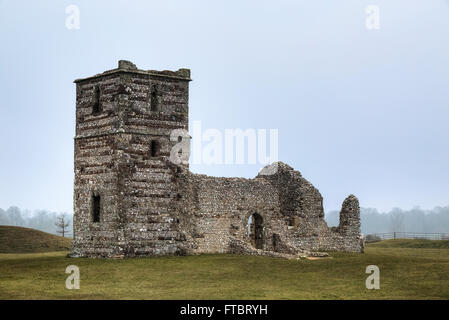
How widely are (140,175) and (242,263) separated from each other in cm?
689

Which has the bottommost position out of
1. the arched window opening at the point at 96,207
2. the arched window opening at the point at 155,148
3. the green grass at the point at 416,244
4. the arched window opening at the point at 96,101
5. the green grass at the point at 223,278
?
the green grass at the point at 416,244

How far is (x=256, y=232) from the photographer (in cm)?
4041

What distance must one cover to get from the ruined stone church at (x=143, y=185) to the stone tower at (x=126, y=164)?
49mm

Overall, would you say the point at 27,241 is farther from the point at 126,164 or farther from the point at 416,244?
the point at 416,244

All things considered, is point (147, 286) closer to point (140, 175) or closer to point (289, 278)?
point (289, 278)

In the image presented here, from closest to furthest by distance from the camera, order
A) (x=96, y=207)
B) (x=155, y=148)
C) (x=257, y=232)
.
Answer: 1. (x=96, y=207)
2. (x=155, y=148)
3. (x=257, y=232)

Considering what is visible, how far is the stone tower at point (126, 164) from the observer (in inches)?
1355

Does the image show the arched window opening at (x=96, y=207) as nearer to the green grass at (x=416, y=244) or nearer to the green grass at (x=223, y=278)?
the green grass at (x=223, y=278)

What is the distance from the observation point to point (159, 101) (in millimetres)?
35969

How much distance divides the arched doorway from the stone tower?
239 inches

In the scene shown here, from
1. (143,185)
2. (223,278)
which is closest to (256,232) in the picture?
(143,185)

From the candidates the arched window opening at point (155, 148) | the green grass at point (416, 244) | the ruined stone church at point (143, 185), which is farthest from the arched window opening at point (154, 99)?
the green grass at point (416, 244)

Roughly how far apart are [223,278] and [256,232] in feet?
42.4

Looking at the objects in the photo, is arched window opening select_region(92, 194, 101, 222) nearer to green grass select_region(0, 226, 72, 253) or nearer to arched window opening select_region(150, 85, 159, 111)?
A: arched window opening select_region(150, 85, 159, 111)
